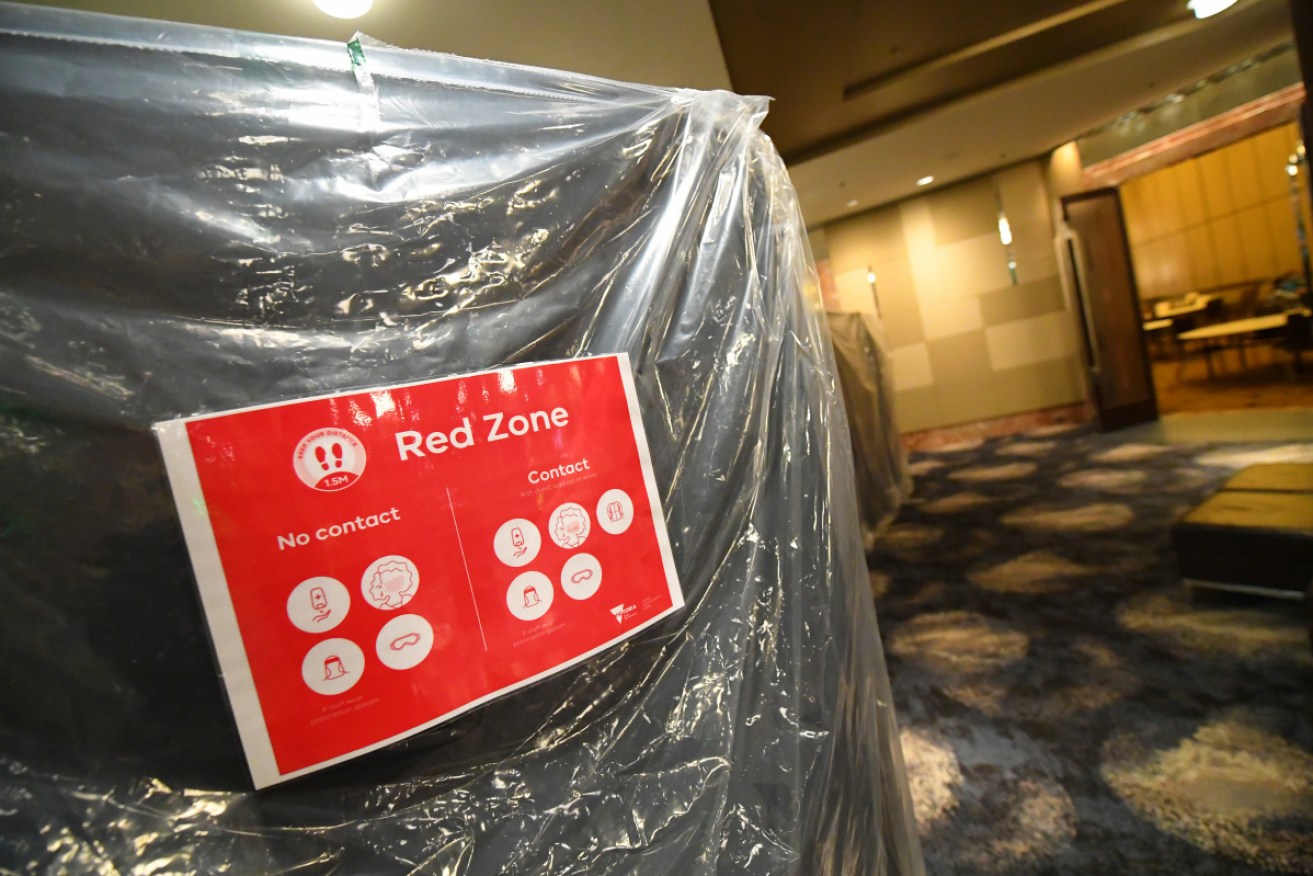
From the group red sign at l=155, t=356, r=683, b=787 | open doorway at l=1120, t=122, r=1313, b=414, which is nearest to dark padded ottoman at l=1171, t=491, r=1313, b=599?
red sign at l=155, t=356, r=683, b=787

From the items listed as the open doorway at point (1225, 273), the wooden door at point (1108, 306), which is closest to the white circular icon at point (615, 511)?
the wooden door at point (1108, 306)

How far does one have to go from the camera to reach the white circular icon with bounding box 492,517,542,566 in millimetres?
460

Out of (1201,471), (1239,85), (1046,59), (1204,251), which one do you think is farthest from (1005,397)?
(1204,251)

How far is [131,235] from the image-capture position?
1.23ft

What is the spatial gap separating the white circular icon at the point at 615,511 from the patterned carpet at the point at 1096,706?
1.19 m

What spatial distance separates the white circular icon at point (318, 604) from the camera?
1.26ft

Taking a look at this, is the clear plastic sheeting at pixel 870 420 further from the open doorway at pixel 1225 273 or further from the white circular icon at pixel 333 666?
the open doorway at pixel 1225 273

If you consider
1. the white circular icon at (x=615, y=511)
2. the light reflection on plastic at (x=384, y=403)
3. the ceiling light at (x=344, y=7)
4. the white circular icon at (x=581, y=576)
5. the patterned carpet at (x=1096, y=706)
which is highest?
the ceiling light at (x=344, y=7)

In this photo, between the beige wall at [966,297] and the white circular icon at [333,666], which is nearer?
the white circular icon at [333,666]

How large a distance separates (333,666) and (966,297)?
5.97 metres

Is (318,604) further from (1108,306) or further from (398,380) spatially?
(1108,306)

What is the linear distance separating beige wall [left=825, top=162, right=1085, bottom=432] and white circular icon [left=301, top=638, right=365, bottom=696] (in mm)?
5848

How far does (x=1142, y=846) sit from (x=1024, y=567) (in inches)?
58.0

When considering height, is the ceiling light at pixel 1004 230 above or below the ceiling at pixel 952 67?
below
